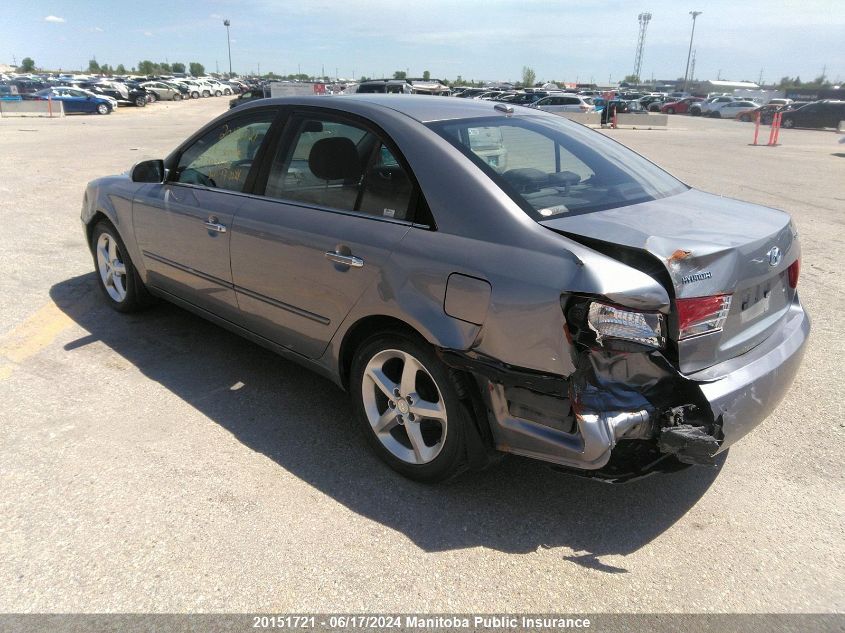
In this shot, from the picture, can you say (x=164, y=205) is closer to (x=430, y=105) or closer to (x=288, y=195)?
(x=288, y=195)

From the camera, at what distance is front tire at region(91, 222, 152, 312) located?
4914 mm

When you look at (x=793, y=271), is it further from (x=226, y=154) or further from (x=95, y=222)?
(x=95, y=222)

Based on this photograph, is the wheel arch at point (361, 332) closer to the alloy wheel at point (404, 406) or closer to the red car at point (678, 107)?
the alloy wheel at point (404, 406)

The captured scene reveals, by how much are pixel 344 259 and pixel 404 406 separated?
754 millimetres

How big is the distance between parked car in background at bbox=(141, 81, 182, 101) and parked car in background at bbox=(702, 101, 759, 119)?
43.6 meters

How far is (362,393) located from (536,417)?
100cm

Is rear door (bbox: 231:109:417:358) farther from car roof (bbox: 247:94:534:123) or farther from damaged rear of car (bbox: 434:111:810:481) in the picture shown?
damaged rear of car (bbox: 434:111:810:481)

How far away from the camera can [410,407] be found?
2967 mm

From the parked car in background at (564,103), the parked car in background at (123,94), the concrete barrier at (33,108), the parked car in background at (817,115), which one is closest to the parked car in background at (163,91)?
the parked car in background at (123,94)

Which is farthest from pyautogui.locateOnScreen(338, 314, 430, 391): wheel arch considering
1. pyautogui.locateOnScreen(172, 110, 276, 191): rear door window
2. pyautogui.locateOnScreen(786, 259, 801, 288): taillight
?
pyautogui.locateOnScreen(786, 259, 801, 288): taillight

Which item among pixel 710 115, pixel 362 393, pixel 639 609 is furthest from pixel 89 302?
pixel 710 115

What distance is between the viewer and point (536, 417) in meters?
2.52

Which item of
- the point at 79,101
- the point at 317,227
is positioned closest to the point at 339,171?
the point at 317,227

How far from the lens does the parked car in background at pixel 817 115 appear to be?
3512 cm
